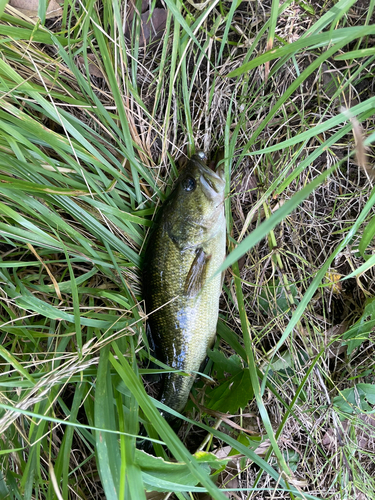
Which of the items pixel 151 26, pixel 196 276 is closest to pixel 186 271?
pixel 196 276

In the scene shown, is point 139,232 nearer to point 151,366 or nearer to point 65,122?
point 65,122

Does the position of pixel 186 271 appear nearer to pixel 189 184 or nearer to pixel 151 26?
pixel 189 184

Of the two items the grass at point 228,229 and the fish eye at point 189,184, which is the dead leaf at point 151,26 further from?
the fish eye at point 189,184

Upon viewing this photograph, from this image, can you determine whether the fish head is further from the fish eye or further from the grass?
the grass

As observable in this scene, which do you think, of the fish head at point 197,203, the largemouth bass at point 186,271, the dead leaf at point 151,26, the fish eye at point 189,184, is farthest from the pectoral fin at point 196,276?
the dead leaf at point 151,26

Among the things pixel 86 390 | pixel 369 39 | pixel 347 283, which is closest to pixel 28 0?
pixel 369 39

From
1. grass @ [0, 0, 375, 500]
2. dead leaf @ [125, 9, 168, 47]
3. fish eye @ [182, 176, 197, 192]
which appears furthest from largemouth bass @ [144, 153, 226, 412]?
dead leaf @ [125, 9, 168, 47]
